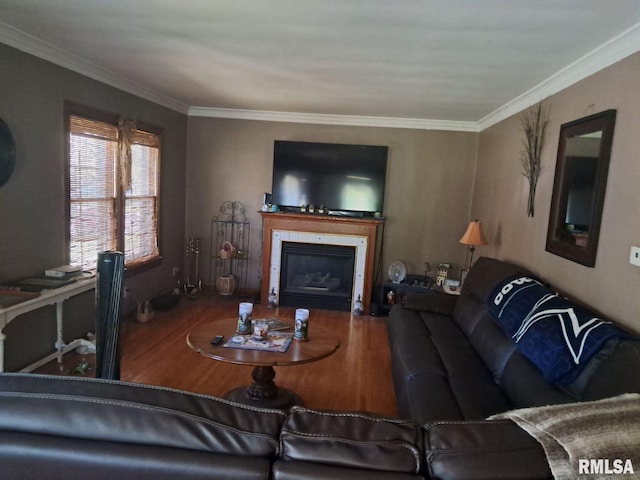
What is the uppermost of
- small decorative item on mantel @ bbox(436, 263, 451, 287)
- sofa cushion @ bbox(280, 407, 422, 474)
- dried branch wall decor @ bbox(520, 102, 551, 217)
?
dried branch wall decor @ bbox(520, 102, 551, 217)

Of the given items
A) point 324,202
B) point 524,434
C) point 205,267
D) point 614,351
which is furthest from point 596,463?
point 205,267

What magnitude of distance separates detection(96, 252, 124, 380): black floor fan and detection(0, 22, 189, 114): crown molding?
71.8 inches

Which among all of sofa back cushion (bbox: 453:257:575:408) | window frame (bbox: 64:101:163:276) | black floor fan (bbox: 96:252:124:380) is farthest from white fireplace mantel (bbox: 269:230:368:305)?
black floor fan (bbox: 96:252:124:380)

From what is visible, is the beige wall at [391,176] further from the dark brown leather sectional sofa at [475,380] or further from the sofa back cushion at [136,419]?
the sofa back cushion at [136,419]

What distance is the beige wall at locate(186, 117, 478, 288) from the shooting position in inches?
217

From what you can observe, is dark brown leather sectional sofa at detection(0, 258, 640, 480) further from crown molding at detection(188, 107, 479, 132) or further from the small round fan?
crown molding at detection(188, 107, 479, 132)

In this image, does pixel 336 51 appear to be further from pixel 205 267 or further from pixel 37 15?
pixel 205 267

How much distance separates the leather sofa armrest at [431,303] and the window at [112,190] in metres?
2.87

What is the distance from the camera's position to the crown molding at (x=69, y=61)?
2.87 m

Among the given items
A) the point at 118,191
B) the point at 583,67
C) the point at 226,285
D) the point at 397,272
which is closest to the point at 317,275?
the point at 397,272

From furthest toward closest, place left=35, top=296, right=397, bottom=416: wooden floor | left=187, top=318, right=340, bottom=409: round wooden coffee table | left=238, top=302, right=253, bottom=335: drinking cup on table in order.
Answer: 1. left=35, top=296, right=397, bottom=416: wooden floor
2. left=238, top=302, right=253, bottom=335: drinking cup on table
3. left=187, top=318, right=340, bottom=409: round wooden coffee table

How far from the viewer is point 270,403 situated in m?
2.95

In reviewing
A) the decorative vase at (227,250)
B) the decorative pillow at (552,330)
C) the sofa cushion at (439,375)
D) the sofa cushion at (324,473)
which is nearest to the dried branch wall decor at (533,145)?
the decorative pillow at (552,330)

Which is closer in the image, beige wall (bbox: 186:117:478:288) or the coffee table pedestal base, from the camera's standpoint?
the coffee table pedestal base
